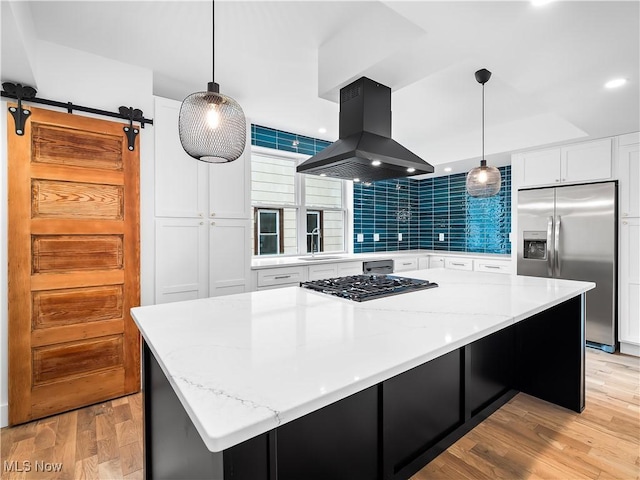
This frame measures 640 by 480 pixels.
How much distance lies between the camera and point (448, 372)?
5.40 ft

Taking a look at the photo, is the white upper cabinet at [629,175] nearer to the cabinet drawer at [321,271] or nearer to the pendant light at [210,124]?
the cabinet drawer at [321,271]

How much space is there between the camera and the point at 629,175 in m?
3.20

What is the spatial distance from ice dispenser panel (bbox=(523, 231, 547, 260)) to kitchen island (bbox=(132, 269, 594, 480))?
185 cm

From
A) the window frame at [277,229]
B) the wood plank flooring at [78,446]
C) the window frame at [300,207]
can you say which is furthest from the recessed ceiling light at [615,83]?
the wood plank flooring at [78,446]

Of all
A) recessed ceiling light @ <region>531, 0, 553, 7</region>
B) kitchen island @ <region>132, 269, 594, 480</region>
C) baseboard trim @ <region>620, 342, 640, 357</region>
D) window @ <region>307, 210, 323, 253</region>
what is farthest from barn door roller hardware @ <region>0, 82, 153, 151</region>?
baseboard trim @ <region>620, 342, 640, 357</region>

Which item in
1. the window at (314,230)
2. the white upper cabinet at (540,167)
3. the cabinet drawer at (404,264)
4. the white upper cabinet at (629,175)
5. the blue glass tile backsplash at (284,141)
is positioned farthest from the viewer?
the cabinet drawer at (404,264)

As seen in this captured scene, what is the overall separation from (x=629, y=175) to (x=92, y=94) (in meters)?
4.76

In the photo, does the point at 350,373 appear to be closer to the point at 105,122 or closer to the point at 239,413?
the point at 239,413

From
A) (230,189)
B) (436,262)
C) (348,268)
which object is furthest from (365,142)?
(436,262)

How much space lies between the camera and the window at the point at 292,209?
3.94 meters

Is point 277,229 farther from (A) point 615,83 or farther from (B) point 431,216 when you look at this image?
(A) point 615,83

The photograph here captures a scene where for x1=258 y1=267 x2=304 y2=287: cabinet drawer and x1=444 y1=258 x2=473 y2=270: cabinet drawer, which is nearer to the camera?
x1=258 y1=267 x2=304 y2=287: cabinet drawer

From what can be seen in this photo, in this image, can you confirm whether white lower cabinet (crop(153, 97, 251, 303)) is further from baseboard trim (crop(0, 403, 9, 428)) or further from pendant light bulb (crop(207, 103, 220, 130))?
pendant light bulb (crop(207, 103, 220, 130))

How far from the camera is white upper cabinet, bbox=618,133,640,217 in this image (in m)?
3.16
